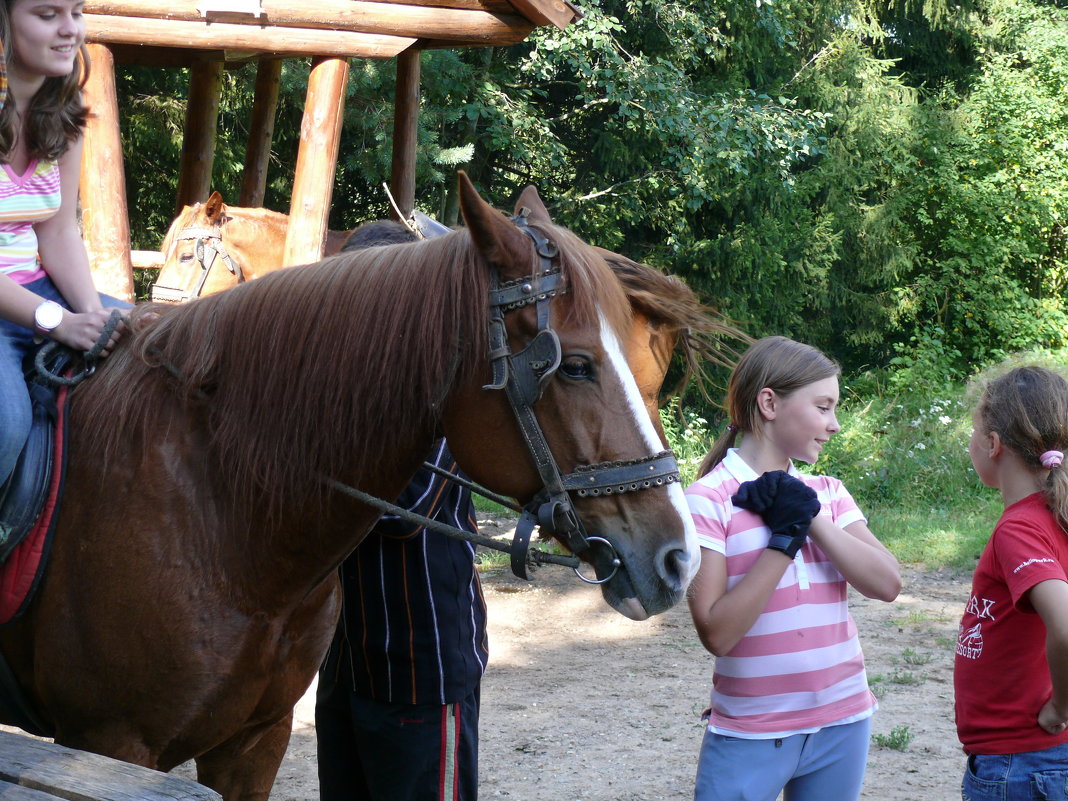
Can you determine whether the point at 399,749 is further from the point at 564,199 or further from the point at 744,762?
the point at 564,199

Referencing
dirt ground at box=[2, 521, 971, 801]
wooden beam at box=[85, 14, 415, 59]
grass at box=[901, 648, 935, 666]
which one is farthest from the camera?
grass at box=[901, 648, 935, 666]

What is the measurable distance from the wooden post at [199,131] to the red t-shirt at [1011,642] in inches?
256

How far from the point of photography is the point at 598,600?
23.5 feet

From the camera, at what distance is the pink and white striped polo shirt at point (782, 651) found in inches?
94.0

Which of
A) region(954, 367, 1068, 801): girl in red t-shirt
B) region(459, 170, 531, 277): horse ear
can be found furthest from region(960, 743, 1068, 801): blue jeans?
region(459, 170, 531, 277): horse ear

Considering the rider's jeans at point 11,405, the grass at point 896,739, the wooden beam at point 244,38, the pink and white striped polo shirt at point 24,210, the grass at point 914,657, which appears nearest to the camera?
the rider's jeans at point 11,405

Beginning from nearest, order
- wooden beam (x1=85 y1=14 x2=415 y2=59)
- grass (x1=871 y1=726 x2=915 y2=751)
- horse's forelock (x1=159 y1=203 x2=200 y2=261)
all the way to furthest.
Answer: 1. grass (x1=871 y1=726 x2=915 y2=751)
2. wooden beam (x1=85 y1=14 x2=415 y2=59)
3. horse's forelock (x1=159 y1=203 x2=200 y2=261)

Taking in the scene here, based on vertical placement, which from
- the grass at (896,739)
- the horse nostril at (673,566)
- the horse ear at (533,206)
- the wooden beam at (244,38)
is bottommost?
the grass at (896,739)

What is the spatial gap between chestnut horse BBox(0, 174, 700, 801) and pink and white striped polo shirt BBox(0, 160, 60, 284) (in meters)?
0.33

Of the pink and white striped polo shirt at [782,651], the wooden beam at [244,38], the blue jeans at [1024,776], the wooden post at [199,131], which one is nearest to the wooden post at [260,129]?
the wooden post at [199,131]

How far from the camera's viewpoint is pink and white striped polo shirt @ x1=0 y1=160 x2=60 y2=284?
227 centimetres

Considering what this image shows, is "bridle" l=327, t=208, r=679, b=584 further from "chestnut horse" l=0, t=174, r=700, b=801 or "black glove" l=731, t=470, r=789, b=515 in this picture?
"black glove" l=731, t=470, r=789, b=515

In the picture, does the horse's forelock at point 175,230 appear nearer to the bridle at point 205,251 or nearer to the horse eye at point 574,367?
the bridle at point 205,251

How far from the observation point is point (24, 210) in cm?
229
